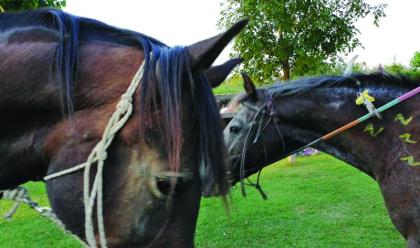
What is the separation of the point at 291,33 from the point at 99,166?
752 cm

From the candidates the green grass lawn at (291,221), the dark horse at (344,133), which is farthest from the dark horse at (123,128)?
the green grass lawn at (291,221)

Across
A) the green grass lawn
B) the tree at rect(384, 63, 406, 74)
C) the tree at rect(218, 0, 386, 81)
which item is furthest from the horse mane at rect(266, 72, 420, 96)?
the tree at rect(218, 0, 386, 81)

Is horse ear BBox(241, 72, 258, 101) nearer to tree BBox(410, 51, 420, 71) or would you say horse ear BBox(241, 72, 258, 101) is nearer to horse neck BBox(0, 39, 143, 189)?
horse neck BBox(0, 39, 143, 189)

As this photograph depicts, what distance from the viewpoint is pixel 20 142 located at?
1167mm

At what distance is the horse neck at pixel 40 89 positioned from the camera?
44.2 inches

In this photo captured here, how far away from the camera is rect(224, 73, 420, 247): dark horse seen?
2.46 m

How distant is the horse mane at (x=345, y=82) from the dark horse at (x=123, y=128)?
6.24ft

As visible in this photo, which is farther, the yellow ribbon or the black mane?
the yellow ribbon

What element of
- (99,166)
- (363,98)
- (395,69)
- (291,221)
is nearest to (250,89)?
(363,98)

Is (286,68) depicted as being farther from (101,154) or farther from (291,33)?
(101,154)

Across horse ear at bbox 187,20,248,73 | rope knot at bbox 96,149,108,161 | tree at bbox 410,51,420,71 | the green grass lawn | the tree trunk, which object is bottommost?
the green grass lawn

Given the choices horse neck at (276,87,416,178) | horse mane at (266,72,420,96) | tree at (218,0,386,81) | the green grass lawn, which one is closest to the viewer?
horse neck at (276,87,416,178)

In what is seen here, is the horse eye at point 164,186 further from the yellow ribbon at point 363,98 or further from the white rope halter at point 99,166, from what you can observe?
the yellow ribbon at point 363,98

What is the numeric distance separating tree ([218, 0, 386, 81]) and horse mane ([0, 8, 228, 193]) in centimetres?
→ 673
